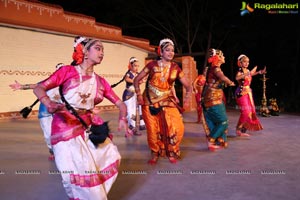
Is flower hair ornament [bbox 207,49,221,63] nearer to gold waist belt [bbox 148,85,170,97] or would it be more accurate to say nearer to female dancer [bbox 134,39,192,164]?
female dancer [bbox 134,39,192,164]

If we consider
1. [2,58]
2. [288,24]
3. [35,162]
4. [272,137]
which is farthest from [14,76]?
[288,24]

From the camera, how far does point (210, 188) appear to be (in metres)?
4.26

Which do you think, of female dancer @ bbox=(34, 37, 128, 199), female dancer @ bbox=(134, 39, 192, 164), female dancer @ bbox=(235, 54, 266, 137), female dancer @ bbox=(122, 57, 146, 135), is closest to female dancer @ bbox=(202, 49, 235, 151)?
female dancer @ bbox=(134, 39, 192, 164)

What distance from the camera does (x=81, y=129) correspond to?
3408 millimetres

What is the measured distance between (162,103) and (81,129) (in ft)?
7.58

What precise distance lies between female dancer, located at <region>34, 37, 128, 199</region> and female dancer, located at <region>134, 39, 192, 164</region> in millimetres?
1986

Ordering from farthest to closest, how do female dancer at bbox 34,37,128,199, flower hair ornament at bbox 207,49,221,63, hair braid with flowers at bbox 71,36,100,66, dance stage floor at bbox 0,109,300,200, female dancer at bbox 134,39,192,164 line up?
1. flower hair ornament at bbox 207,49,221,63
2. female dancer at bbox 134,39,192,164
3. dance stage floor at bbox 0,109,300,200
4. hair braid with flowers at bbox 71,36,100,66
5. female dancer at bbox 34,37,128,199

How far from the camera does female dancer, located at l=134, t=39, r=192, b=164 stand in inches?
219

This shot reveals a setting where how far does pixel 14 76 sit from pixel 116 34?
624 cm

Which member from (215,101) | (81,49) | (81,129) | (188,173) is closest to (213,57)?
(215,101)

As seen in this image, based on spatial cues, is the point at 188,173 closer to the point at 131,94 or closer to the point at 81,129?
the point at 81,129

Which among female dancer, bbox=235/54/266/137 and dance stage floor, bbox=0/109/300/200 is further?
female dancer, bbox=235/54/266/137

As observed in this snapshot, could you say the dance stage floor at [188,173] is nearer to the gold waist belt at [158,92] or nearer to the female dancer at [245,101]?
the female dancer at [245,101]

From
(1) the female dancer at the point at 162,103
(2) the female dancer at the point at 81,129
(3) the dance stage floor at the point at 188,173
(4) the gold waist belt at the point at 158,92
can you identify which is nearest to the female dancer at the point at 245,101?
(3) the dance stage floor at the point at 188,173
